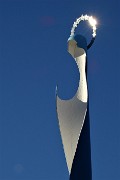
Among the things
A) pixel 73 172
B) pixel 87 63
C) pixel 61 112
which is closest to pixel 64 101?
pixel 61 112

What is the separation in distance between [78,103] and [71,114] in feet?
2.75

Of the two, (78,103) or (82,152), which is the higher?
(78,103)

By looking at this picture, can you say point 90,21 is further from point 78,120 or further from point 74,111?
point 78,120

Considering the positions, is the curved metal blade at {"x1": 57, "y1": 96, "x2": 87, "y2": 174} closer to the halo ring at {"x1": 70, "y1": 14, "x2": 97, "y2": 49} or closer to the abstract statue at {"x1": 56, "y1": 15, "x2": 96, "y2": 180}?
the abstract statue at {"x1": 56, "y1": 15, "x2": 96, "y2": 180}

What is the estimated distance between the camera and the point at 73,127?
30.4 metres

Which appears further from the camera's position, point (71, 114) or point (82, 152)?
point (71, 114)

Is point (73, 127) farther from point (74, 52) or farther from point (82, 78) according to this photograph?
→ point (74, 52)

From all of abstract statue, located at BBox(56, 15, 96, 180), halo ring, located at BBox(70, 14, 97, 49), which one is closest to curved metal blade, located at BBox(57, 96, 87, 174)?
abstract statue, located at BBox(56, 15, 96, 180)

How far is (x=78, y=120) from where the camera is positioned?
3023 cm

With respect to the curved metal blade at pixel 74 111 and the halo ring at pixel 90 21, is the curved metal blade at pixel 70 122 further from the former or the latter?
the halo ring at pixel 90 21

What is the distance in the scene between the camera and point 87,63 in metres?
31.5

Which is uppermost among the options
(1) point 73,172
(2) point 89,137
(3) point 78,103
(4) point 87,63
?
(4) point 87,63


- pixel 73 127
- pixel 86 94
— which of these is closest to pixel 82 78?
pixel 86 94

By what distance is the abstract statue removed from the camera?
28703 millimetres
